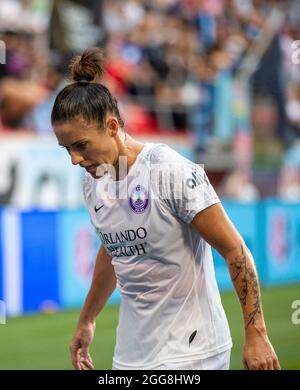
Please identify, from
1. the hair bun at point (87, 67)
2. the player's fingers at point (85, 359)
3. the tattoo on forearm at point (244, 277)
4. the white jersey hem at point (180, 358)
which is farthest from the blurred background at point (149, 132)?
the hair bun at point (87, 67)

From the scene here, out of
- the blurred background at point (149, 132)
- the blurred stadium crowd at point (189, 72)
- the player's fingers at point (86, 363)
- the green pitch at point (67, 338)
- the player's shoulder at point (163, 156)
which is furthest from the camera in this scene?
the blurred stadium crowd at point (189, 72)

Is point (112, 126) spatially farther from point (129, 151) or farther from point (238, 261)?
point (238, 261)

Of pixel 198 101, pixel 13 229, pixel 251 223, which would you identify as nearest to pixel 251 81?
pixel 198 101

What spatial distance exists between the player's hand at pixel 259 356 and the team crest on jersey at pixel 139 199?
72 cm

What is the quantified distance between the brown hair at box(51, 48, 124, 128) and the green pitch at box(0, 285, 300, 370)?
374cm

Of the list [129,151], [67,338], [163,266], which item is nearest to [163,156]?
[129,151]

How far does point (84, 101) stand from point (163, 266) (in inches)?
30.7

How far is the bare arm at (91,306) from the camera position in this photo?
4.24 m

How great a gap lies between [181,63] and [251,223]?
4971 millimetres

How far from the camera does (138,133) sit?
1548 centimetres

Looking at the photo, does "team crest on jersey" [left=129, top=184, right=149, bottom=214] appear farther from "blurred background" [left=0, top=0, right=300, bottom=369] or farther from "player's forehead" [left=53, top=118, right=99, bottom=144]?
"blurred background" [left=0, top=0, right=300, bottom=369]

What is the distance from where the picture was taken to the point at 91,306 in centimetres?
429

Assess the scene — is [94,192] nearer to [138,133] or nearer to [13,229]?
[13,229]

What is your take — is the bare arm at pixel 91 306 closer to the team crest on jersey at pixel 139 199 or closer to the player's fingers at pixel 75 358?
the player's fingers at pixel 75 358
